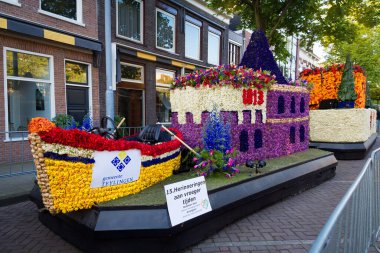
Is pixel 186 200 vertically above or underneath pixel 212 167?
underneath

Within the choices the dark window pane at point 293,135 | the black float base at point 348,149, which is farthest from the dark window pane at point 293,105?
the black float base at point 348,149

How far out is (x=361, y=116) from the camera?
10766 mm

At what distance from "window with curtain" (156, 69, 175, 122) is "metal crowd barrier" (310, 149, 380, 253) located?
39.7ft

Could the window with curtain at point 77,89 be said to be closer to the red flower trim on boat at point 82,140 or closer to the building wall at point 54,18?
the building wall at point 54,18

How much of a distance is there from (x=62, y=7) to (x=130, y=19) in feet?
12.0

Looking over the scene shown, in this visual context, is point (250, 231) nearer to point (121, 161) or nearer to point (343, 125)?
point (121, 161)

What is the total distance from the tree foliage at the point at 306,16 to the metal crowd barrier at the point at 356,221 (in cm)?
1106

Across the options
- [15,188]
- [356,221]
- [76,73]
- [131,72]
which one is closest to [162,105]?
[131,72]

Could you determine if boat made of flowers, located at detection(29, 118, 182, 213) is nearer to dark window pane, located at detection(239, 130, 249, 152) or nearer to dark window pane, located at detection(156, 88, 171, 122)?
dark window pane, located at detection(239, 130, 249, 152)

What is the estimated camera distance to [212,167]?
15.7 feet

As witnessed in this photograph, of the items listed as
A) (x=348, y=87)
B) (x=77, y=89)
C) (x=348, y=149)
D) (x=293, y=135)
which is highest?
(x=348, y=87)

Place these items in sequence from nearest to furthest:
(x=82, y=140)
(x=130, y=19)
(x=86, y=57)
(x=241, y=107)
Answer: (x=82, y=140) < (x=241, y=107) < (x=86, y=57) < (x=130, y=19)

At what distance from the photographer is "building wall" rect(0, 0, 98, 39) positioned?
28.5ft

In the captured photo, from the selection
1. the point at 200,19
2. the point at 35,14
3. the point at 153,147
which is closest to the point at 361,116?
the point at 153,147
